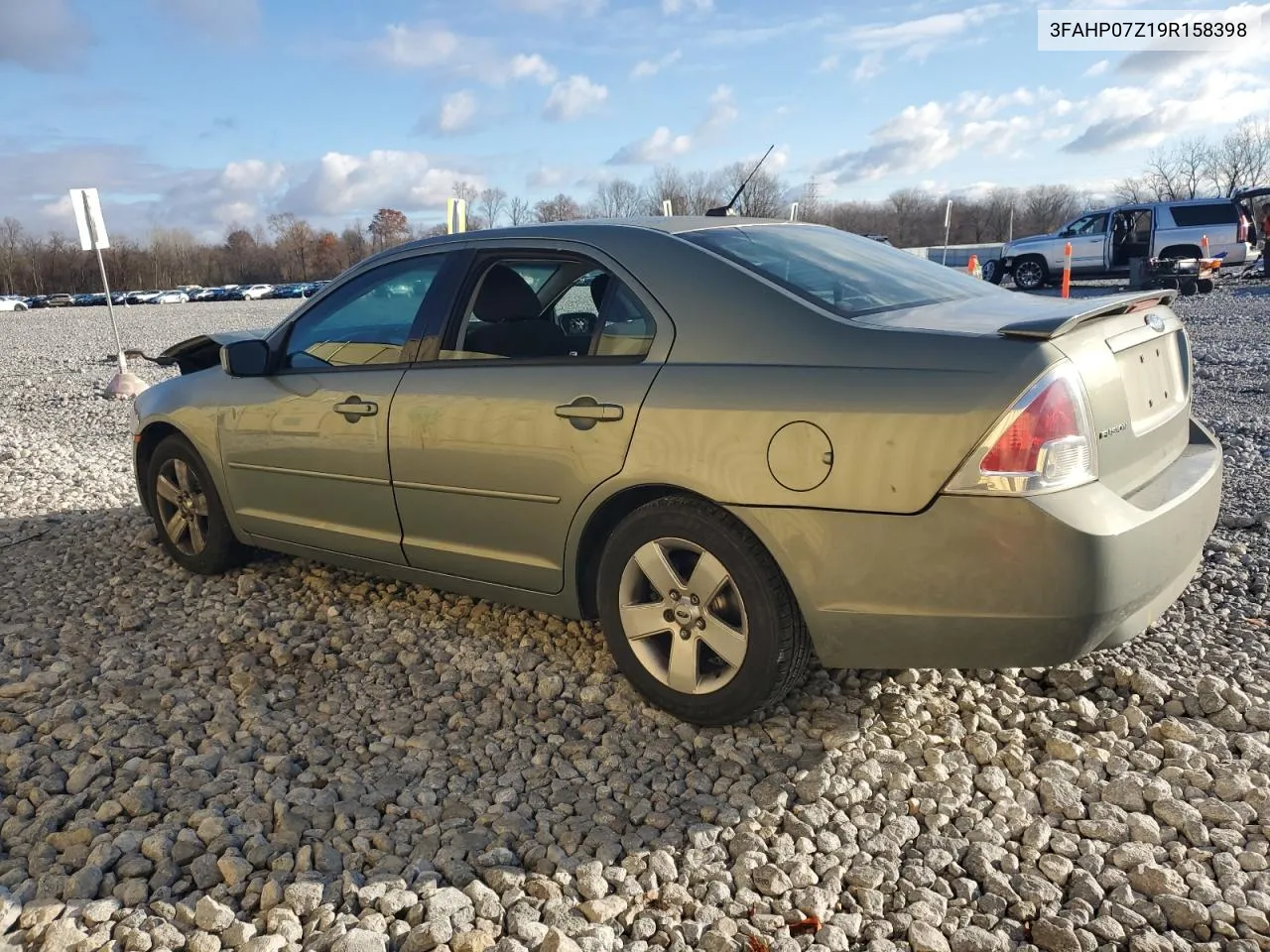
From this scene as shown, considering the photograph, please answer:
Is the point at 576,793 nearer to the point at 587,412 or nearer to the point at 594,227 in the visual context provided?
the point at 587,412

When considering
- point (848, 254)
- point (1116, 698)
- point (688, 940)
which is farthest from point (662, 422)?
point (1116, 698)

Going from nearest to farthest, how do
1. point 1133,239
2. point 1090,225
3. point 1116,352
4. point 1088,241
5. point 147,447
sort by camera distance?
1. point 1116,352
2. point 147,447
3. point 1133,239
4. point 1088,241
5. point 1090,225

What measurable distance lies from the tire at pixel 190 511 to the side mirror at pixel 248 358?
0.66 m

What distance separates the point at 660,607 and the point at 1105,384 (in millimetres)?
1448

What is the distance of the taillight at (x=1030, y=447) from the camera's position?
2541 mm

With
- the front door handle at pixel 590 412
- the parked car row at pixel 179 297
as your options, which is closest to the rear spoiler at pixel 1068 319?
the front door handle at pixel 590 412

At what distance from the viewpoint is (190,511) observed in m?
4.87

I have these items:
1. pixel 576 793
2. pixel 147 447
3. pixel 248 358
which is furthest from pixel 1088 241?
pixel 576 793

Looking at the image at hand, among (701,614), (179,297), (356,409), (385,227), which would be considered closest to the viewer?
(701,614)

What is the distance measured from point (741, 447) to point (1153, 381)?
1331mm

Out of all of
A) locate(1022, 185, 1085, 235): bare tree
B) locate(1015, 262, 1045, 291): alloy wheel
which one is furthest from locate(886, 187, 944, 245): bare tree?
locate(1015, 262, 1045, 291): alloy wheel

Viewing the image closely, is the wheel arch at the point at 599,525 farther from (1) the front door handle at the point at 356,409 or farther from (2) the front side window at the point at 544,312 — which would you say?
(1) the front door handle at the point at 356,409

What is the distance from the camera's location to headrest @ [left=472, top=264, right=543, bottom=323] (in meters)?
3.75

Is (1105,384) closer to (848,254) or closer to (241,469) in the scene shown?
(848,254)
